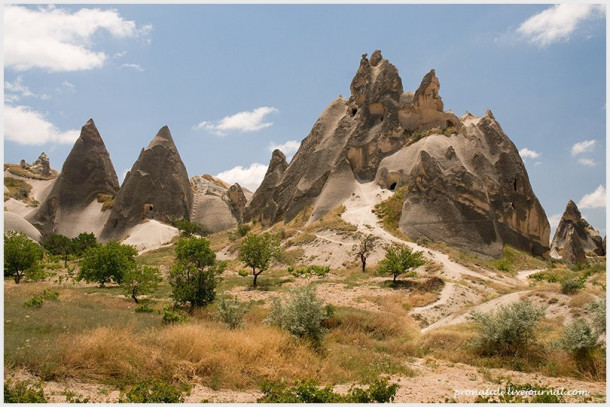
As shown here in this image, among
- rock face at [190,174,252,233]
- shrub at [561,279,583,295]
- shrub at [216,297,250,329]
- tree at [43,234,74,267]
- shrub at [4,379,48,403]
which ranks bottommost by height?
shrub at [4,379,48,403]

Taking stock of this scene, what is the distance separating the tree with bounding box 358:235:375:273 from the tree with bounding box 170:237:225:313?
1291 cm

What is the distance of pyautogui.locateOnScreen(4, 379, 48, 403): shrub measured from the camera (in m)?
6.99

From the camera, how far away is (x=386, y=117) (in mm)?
Result: 53156

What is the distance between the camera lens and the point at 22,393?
23.5 ft

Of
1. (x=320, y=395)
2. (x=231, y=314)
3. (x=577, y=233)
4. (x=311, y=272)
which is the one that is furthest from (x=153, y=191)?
(x=320, y=395)

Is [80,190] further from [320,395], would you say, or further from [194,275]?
[320,395]

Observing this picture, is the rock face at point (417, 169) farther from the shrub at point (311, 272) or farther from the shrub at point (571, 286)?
the shrub at point (571, 286)

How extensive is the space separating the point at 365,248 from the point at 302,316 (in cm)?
2032

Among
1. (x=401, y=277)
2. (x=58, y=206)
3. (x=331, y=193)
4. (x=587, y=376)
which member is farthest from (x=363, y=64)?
(x=587, y=376)

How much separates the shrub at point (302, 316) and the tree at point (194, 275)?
632 centimetres

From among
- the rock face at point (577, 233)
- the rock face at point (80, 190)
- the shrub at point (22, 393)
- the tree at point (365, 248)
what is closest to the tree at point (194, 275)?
Result: the shrub at point (22, 393)

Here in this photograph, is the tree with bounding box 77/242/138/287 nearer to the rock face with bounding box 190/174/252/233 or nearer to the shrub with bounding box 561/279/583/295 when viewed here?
the shrub with bounding box 561/279/583/295

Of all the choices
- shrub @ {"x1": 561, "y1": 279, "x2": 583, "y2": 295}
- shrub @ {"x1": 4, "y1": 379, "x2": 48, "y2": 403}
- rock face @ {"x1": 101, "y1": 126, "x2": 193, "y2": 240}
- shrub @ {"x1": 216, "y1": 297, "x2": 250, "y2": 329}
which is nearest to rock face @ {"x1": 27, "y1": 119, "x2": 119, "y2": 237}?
rock face @ {"x1": 101, "y1": 126, "x2": 193, "y2": 240}

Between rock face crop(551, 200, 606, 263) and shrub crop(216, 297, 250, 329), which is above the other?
rock face crop(551, 200, 606, 263)
